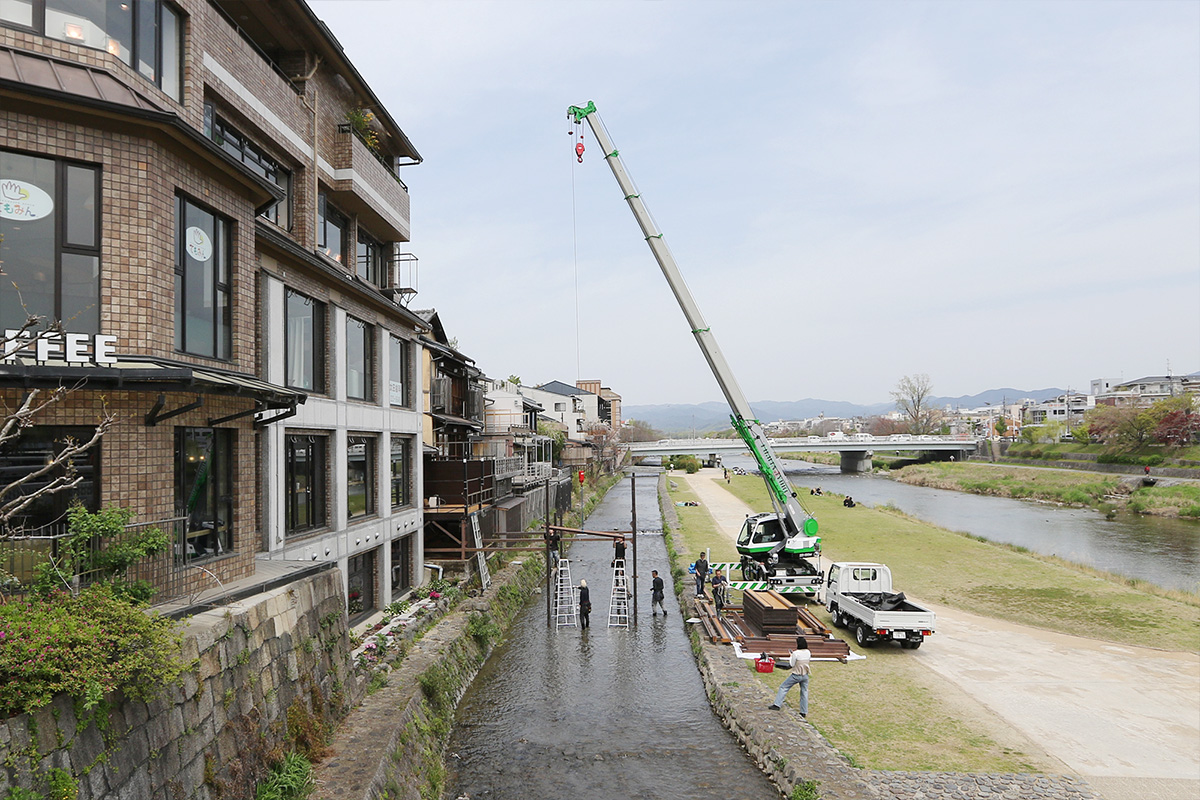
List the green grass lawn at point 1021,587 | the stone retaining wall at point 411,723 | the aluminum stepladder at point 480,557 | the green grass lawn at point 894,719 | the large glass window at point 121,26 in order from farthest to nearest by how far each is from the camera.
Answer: the aluminum stepladder at point 480,557, the green grass lawn at point 1021,587, the green grass lawn at point 894,719, the stone retaining wall at point 411,723, the large glass window at point 121,26

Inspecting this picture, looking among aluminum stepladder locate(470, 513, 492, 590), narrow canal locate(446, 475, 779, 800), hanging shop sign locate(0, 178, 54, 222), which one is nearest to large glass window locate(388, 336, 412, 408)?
aluminum stepladder locate(470, 513, 492, 590)

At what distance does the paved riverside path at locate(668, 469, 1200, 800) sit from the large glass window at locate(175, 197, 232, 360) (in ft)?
46.2

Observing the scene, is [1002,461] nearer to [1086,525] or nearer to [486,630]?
[1086,525]

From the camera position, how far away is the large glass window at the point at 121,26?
1041 centimetres

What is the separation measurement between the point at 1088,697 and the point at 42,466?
21.2 meters

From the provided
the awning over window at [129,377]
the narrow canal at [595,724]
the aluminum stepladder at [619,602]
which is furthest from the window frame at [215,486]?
the aluminum stepladder at [619,602]

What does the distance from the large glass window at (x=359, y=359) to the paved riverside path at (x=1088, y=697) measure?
16506 mm

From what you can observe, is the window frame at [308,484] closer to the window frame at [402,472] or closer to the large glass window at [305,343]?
the large glass window at [305,343]

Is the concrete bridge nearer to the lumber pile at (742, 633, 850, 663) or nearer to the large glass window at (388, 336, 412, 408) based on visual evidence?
the large glass window at (388, 336, 412, 408)

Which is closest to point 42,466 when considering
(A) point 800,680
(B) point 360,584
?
(B) point 360,584

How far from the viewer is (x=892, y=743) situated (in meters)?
13.6

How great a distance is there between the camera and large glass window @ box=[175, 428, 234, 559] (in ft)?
39.2

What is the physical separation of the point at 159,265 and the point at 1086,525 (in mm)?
61075

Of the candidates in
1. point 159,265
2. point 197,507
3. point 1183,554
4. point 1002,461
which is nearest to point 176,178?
point 159,265
